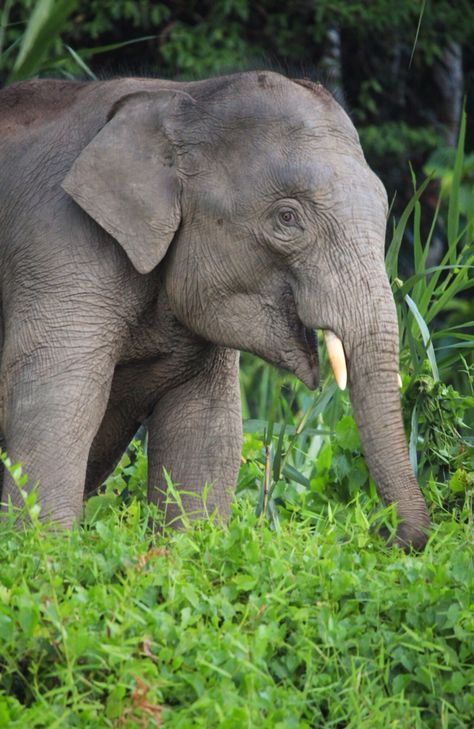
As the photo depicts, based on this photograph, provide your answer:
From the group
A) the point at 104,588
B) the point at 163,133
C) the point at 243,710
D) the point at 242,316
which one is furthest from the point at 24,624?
the point at 163,133

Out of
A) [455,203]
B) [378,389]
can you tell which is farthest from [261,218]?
[455,203]

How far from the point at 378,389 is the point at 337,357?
0.51 ft

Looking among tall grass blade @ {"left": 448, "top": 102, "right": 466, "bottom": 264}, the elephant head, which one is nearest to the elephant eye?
the elephant head

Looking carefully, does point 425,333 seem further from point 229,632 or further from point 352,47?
point 352,47

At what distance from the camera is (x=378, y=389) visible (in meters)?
4.55

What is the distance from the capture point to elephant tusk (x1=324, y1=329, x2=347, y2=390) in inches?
178

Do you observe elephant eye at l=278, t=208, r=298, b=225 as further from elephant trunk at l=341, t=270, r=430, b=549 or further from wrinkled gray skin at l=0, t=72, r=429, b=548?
elephant trunk at l=341, t=270, r=430, b=549

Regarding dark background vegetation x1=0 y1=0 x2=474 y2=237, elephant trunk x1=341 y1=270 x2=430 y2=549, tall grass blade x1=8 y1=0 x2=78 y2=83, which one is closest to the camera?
elephant trunk x1=341 y1=270 x2=430 y2=549

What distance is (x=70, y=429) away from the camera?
477 cm

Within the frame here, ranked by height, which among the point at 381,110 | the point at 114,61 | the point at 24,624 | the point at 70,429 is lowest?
the point at 381,110

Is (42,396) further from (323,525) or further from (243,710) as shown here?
(243,710)

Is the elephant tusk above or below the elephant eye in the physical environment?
below

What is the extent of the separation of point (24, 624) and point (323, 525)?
5.46 ft

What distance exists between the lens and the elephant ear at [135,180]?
4797mm
